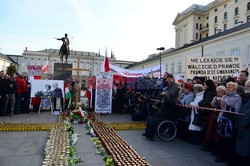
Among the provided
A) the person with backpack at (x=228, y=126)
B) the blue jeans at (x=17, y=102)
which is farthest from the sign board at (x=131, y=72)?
the person with backpack at (x=228, y=126)

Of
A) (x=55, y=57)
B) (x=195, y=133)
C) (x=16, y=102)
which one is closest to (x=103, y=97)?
(x=16, y=102)

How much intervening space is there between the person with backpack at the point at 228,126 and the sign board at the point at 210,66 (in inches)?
176

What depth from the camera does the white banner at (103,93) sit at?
11711mm

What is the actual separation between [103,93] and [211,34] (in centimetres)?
6186

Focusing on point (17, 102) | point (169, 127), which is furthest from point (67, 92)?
point (169, 127)

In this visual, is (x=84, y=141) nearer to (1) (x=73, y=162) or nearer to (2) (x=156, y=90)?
(1) (x=73, y=162)

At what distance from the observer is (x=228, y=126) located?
199 inches

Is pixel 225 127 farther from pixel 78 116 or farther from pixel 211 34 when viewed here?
pixel 211 34

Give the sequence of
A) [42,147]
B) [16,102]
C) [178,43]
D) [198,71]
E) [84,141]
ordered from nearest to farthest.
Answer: [42,147], [84,141], [198,71], [16,102], [178,43]

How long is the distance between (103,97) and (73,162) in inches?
281

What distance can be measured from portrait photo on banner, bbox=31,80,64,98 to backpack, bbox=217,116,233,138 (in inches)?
341

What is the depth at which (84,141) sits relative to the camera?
6586mm

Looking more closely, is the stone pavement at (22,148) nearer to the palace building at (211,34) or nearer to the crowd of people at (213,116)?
the crowd of people at (213,116)

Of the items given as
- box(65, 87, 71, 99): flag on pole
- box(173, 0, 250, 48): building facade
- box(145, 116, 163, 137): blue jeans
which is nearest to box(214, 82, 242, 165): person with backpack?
box(145, 116, 163, 137): blue jeans
